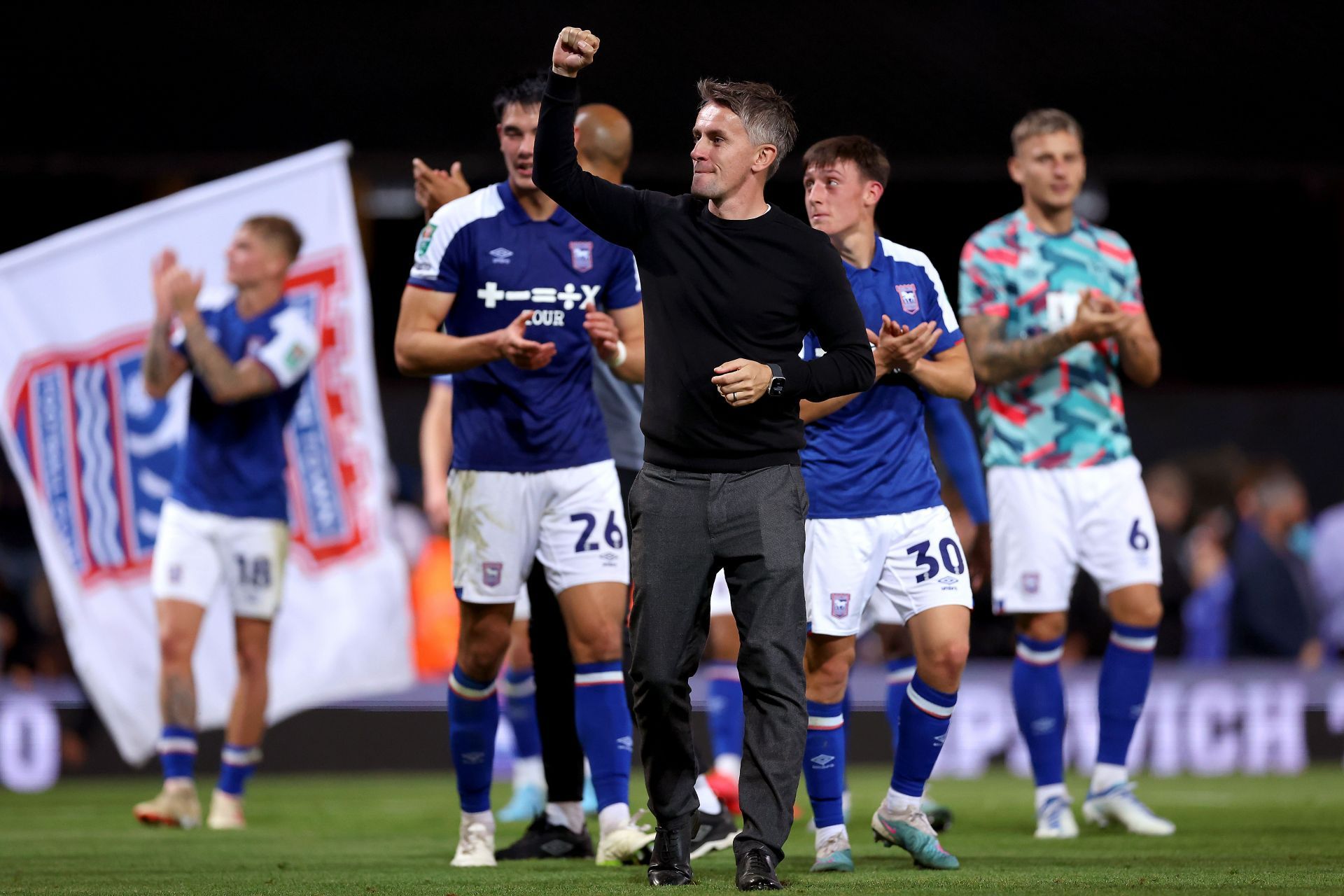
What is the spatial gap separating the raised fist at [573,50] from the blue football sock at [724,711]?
3.17 metres

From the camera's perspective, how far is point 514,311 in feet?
19.5

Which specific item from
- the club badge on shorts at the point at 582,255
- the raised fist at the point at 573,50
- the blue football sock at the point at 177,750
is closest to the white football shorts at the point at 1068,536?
the club badge on shorts at the point at 582,255

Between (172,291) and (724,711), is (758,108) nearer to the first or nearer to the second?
(724,711)

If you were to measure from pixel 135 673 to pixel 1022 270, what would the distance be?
5009mm

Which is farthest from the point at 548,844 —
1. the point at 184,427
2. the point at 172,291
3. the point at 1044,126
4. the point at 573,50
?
the point at 184,427

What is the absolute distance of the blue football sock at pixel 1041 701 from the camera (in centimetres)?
689

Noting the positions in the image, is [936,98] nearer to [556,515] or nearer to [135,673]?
[135,673]

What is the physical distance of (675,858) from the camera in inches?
189

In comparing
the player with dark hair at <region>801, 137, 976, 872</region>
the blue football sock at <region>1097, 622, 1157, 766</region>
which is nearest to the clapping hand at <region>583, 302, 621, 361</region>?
the player with dark hair at <region>801, 137, 976, 872</region>

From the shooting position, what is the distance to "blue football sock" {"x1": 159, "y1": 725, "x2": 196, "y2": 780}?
25.7 ft

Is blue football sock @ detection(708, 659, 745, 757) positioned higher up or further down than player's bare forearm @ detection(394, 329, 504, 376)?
further down

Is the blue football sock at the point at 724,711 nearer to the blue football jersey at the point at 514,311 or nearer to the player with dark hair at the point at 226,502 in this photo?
the blue football jersey at the point at 514,311

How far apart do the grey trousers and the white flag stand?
16.9 feet

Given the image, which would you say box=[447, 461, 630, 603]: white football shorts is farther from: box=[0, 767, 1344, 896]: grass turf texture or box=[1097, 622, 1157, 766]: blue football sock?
box=[1097, 622, 1157, 766]: blue football sock
